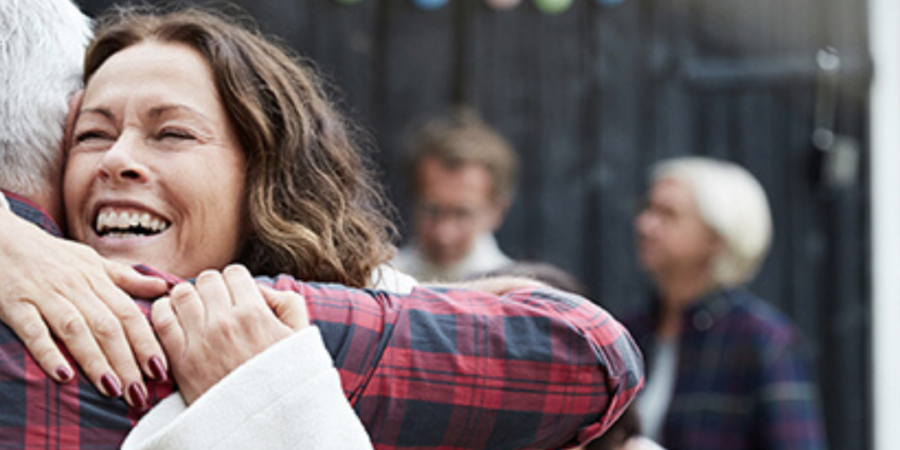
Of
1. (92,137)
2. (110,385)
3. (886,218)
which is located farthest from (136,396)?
(886,218)

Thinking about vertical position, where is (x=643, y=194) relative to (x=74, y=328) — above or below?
below

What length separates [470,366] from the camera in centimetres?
168

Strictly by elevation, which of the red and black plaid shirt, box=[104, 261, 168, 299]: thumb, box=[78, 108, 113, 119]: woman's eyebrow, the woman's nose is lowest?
the red and black plaid shirt

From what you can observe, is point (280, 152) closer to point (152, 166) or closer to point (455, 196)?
point (152, 166)

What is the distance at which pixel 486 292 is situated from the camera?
1.90 meters

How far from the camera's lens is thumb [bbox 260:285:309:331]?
1607 millimetres

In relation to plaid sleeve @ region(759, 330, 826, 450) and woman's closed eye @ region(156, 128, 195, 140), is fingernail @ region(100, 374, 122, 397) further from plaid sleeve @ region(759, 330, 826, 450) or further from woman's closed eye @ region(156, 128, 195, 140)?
plaid sleeve @ region(759, 330, 826, 450)

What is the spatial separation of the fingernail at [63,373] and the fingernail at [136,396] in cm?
6

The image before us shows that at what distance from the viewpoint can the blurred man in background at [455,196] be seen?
4.36 meters

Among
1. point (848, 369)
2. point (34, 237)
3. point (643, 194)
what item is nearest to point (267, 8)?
point (643, 194)

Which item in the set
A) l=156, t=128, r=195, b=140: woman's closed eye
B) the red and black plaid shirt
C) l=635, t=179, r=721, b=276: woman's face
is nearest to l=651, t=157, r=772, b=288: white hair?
l=635, t=179, r=721, b=276: woman's face

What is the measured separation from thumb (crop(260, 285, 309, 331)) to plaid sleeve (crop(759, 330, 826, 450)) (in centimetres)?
266

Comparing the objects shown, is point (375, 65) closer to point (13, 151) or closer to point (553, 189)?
point (553, 189)

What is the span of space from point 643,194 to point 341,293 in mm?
3218
